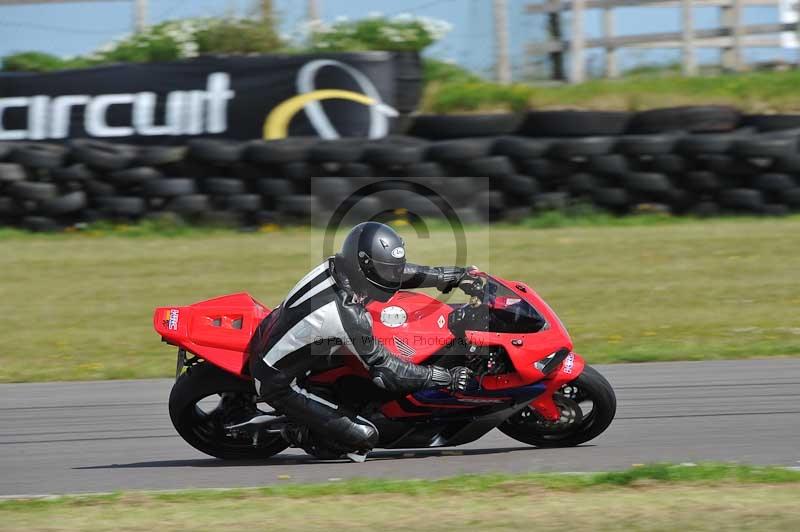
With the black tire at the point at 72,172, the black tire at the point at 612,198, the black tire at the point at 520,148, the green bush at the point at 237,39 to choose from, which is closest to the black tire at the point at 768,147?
the black tire at the point at 612,198

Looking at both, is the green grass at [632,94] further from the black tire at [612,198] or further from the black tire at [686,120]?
the black tire at [612,198]

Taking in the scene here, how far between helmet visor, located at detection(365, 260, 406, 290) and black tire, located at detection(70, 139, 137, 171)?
336 inches

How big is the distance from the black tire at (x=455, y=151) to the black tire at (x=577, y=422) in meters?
7.32

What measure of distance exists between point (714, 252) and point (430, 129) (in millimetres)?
4089

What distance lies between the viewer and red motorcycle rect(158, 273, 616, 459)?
18.5 feet

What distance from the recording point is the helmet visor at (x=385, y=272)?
5.51 meters

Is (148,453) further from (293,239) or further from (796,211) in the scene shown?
(796,211)

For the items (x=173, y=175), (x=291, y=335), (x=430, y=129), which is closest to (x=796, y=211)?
(x=430, y=129)

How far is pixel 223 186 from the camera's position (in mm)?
13445

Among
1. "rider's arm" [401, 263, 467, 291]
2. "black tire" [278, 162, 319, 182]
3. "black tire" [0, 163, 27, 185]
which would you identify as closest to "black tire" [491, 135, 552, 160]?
"black tire" [278, 162, 319, 182]

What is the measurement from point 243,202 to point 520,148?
137 inches

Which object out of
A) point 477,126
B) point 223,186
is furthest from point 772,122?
point 223,186

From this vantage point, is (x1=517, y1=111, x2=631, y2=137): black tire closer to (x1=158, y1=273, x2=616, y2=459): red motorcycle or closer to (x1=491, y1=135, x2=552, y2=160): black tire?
(x1=491, y1=135, x2=552, y2=160): black tire

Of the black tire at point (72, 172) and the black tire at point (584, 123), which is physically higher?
the black tire at point (584, 123)
